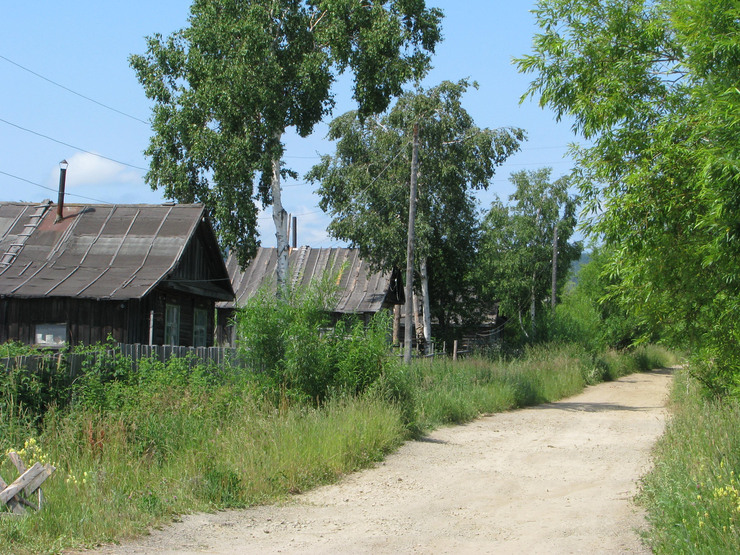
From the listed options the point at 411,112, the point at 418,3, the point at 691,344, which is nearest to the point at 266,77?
the point at 418,3

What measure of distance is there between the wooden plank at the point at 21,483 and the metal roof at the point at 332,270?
24.0 m

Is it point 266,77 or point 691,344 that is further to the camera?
point 266,77

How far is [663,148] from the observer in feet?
25.2

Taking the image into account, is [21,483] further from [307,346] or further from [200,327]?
[200,327]

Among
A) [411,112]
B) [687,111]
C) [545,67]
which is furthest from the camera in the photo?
[411,112]

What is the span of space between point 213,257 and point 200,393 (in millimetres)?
12475

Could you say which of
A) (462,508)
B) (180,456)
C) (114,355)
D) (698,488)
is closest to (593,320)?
(114,355)

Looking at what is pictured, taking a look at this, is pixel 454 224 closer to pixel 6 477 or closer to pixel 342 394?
pixel 342 394

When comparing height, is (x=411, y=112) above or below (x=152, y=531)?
above

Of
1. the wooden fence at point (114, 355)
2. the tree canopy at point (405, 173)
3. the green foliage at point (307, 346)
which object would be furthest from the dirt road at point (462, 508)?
the tree canopy at point (405, 173)

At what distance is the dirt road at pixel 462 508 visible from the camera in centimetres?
695

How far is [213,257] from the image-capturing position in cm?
2425

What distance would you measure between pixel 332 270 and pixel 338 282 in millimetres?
3425

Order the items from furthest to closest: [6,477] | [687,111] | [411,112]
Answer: [411,112] → [687,111] → [6,477]
